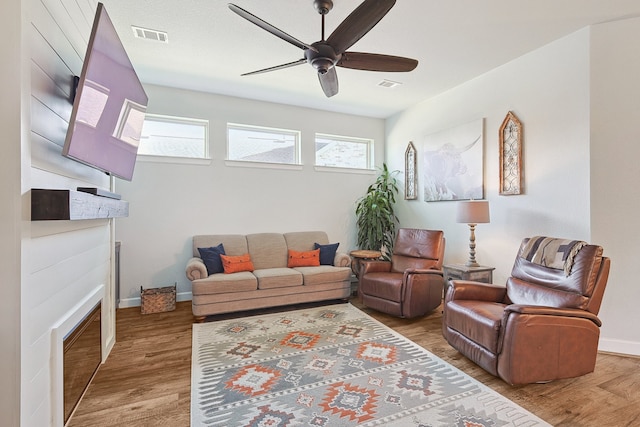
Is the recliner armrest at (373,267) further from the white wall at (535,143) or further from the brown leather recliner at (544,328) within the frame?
the brown leather recliner at (544,328)

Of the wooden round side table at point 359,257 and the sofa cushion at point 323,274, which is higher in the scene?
the wooden round side table at point 359,257

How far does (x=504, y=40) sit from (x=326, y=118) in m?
2.70

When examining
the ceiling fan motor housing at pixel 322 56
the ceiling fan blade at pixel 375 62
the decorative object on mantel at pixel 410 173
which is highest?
the ceiling fan blade at pixel 375 62

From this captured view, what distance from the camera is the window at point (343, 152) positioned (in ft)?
16.4

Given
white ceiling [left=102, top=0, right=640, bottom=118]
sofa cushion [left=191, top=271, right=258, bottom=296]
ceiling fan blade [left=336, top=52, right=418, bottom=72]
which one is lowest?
sofa cushion [left=191, top=271, right=258, bottom=296]

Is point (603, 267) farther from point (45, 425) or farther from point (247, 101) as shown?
point (247, 101)

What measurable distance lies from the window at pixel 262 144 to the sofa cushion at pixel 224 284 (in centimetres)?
181

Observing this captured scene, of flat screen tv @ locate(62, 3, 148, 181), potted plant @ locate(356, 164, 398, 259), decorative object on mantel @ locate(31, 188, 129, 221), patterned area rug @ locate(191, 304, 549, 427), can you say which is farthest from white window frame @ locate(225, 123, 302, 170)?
decorative object on mantel @ locate(31, 188, 129, 221)

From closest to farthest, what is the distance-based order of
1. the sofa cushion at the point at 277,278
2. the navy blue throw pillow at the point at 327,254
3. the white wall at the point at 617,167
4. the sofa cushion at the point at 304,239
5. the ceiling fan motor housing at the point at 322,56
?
the ceiling fan motor housing at the point at 322,56, the white wall at the point at 617,167, the sofa cushion at the point at 277,278, the navy blue throw pillow at the point at 327,254, the sofa cushion at the point at 304,239

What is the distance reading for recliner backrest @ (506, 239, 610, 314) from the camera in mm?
2105

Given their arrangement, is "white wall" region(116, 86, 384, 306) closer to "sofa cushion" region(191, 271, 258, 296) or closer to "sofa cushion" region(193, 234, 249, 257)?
"sofa cushion" region(193, 234, 249, 257)

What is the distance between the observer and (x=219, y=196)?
427cm

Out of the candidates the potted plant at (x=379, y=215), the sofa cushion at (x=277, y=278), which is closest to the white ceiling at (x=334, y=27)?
the potted plant at (x=379, y=215)

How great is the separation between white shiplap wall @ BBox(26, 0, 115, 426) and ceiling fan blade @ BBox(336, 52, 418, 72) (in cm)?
168
